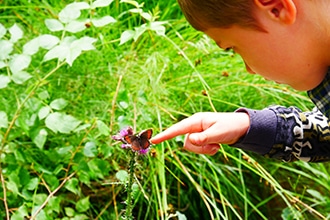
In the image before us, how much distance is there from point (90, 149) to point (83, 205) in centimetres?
13

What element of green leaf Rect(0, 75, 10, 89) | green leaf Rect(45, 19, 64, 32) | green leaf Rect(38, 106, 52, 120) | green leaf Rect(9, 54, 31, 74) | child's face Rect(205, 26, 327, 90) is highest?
child's face Rect(205, 26, 327, 90)

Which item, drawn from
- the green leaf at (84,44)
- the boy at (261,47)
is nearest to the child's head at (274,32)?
the boy at (261,47)

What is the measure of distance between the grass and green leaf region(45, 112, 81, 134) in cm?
8

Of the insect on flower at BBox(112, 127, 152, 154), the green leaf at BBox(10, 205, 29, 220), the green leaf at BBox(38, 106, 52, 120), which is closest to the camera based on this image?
A: the insect on flower at BBox(112, 127, 152, 154)

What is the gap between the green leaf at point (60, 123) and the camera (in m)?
1.52

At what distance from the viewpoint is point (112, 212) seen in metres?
1.67

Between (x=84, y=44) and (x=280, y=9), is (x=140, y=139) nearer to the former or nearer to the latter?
(x=280, y=9)

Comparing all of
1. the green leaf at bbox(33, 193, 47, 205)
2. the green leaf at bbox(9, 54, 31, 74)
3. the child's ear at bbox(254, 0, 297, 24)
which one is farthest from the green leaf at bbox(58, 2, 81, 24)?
the child's ear at bbox(254, 0, 297, 24)

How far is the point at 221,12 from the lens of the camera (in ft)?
3.48

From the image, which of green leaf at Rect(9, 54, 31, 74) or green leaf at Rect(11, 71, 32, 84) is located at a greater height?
green leaf at Rect(9, 54, 31, 74)

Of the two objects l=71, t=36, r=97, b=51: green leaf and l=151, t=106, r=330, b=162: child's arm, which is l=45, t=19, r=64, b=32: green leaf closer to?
l=71, t=36, r=97, b=51: green leaf

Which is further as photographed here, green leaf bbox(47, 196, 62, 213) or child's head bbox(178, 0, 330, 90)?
green leaf bbox(47, 196, 62, 213)

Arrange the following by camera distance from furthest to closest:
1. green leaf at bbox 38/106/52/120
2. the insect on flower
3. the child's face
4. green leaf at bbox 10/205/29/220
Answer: green leaf at bbox 38/106/52/120 < green leaf at bbox 10/205/29/220 < the child's face < the insect on flower

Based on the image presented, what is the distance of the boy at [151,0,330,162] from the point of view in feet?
3.43
